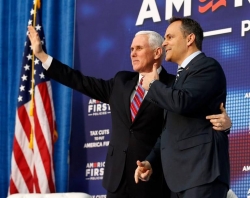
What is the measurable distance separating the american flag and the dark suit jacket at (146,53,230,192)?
2.99m

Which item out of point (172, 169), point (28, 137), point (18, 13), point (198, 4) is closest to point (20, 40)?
point (18, 13)

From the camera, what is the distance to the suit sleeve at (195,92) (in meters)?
3.05

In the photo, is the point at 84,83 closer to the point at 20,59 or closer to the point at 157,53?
the point at 157,53

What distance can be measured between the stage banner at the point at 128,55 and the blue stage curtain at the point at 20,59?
3.3 inches

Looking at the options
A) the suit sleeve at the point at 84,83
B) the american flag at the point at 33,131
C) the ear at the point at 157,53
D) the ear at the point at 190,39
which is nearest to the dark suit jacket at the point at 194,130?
the ear at the point at 190,39

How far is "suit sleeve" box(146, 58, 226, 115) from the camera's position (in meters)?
3.05

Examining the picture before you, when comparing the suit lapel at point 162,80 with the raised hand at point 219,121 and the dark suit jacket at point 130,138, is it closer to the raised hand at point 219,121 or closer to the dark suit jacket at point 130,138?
the dark suit jacket at point 130,138

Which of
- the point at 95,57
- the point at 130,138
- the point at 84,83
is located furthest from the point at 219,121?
the point at 95,57

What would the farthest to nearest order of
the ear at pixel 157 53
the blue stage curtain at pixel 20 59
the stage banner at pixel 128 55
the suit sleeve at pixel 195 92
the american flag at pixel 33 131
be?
the blue stage curtain at pixel 20 59 < the american flag at pixel 33 131 < the stage banner at pixel 128 55 < the ear at pixel 157 53 < the suit sleeve at pixel 195 92

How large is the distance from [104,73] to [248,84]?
1.60 m

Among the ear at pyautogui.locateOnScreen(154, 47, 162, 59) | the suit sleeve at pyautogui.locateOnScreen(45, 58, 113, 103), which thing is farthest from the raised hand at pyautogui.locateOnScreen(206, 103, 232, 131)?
the suit sleeve at pyautogui.locateOnScreen(45, 58, 113, 103)

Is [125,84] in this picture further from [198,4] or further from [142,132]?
[198,4]

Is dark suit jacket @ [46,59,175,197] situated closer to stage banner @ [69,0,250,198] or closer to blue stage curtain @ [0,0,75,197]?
stage banner @ [69,0,250,198]

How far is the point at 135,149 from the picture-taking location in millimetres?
3969
